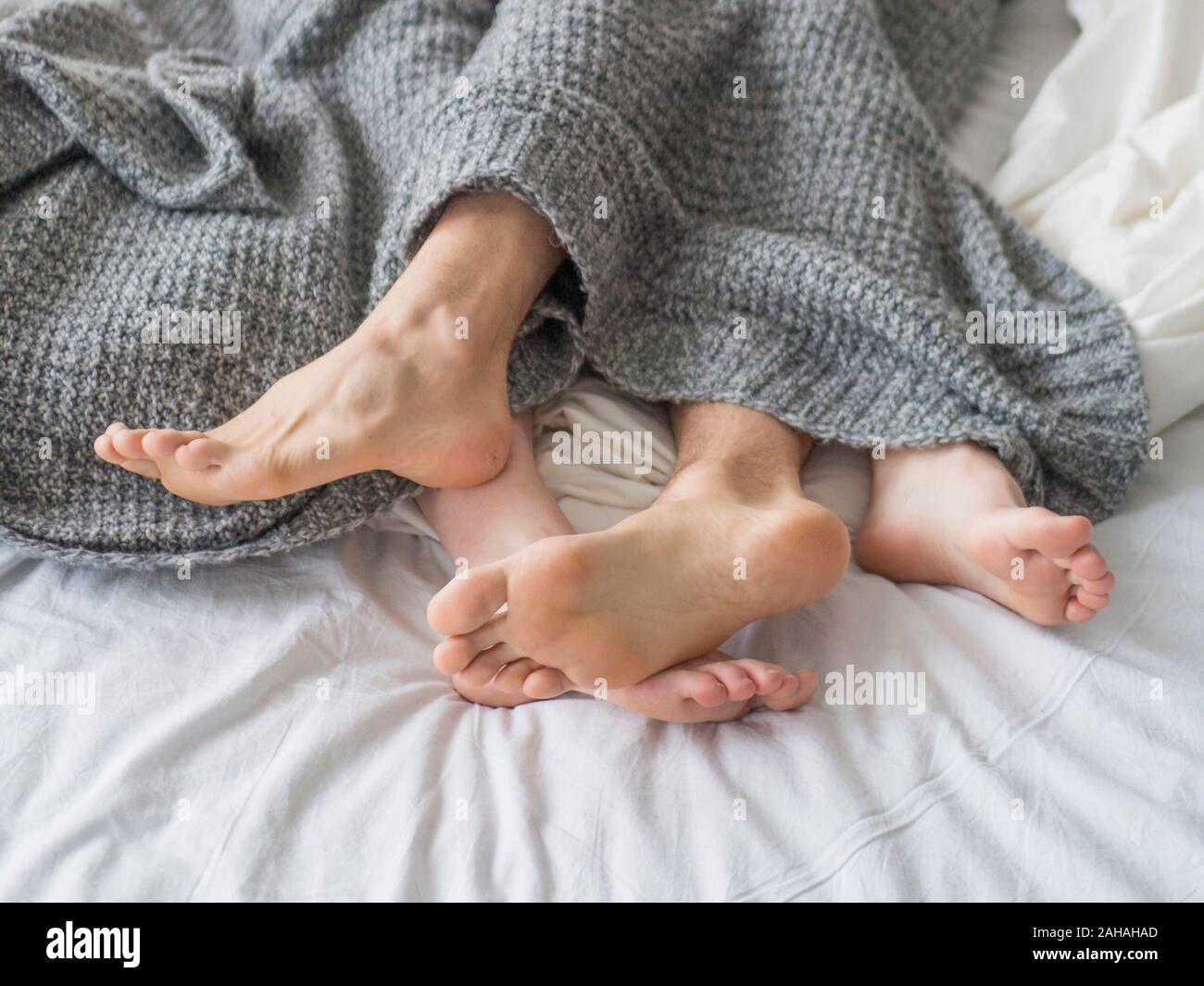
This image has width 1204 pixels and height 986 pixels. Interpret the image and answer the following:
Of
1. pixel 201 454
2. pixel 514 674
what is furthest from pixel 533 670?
pixel 201 454

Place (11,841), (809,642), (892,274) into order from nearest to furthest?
1. (11,841)
2. (809,642)
3. (892,274)

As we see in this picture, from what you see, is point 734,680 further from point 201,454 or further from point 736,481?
point 201,454

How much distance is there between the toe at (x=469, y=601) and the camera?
2.16 feet

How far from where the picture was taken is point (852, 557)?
875 millimetres

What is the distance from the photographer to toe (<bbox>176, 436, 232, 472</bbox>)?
0.71 meters

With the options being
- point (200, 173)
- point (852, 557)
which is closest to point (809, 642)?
point (852, 557)

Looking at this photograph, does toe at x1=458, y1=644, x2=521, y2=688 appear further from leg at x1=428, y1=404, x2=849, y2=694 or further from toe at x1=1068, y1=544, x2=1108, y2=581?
toe at x1=1068, y1=544, x2=1108, y2=581

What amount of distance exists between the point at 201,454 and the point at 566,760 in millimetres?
307

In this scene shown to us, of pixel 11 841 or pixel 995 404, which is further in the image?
pixel 995 404

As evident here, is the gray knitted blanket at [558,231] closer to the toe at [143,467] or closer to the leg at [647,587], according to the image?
the toe at [143,467]

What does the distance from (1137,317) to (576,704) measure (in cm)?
56

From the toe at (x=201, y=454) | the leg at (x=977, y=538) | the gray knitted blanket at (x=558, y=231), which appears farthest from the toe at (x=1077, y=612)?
the toe at (x=201, y=454)

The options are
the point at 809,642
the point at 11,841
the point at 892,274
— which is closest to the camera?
the point at 11,841

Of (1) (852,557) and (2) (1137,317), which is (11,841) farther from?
(2) (1137,317)
